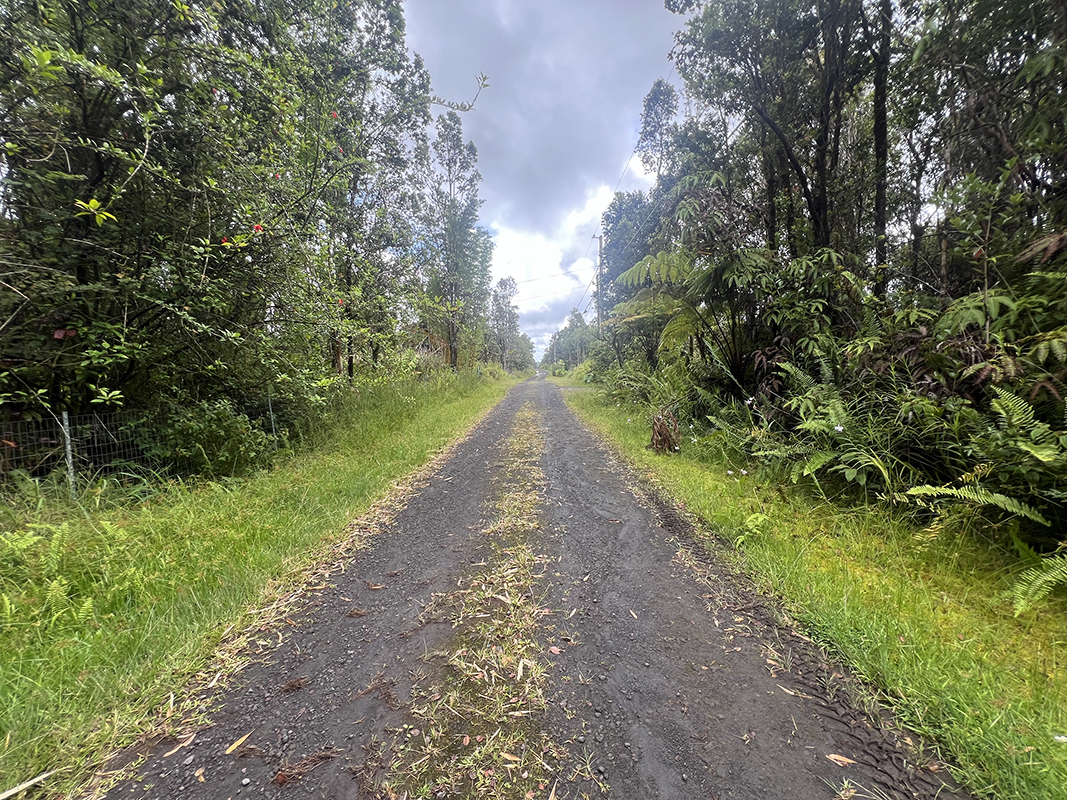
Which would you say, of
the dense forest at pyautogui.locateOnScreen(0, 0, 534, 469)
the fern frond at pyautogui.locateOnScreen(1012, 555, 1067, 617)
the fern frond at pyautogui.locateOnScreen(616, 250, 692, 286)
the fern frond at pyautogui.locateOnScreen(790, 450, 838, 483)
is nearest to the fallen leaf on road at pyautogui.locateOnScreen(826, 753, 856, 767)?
the fern frond at pyautogui.locateOnScreen(1012, 555, 1067, 617)

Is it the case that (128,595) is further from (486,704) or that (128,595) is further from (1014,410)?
(1014,410)

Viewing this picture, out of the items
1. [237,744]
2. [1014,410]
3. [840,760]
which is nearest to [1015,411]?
[1014,410]

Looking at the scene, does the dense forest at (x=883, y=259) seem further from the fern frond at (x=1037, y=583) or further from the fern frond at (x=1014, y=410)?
the fern frond at (x=1037, y=583)

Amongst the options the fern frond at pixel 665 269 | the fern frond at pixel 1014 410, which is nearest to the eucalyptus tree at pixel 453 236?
the fern frond at pixel 665 269

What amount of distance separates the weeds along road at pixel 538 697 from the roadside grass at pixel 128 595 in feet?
0.94

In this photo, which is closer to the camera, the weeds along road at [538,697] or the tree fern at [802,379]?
the weeds along road at [538,697]

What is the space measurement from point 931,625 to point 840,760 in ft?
3.53

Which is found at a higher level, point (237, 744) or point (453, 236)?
point (453, 236)

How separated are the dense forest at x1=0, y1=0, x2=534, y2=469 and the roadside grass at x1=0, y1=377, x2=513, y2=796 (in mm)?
1052

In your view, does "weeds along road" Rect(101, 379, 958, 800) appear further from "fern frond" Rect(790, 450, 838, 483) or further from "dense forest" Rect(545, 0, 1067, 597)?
"dense forest" Rect(545, 0, 1067, 597)

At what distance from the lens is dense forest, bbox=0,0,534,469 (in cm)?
296

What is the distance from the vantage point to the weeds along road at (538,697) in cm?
133

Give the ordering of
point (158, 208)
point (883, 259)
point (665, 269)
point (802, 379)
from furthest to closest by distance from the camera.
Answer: point (665, 269)
point (883, 259)
point (802, 379)
point (158, 208)

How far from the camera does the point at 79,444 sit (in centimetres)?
342
